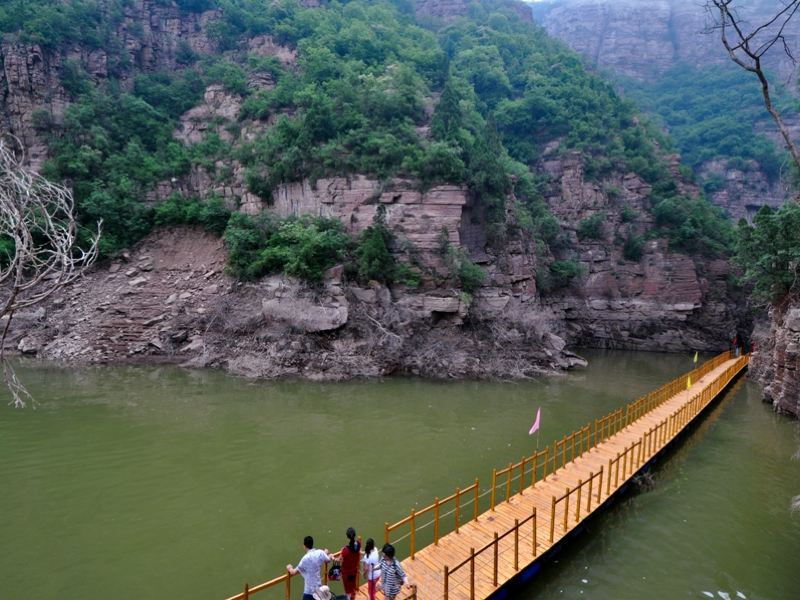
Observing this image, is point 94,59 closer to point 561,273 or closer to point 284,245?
point 284,245

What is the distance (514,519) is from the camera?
916 cm

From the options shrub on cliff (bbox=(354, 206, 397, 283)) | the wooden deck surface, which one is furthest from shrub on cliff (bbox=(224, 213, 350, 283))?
the wooden deck surface

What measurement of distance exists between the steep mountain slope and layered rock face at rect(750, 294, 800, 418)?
920 cm

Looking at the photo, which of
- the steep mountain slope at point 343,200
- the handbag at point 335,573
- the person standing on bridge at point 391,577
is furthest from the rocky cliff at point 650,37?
the handbag at point 335,573

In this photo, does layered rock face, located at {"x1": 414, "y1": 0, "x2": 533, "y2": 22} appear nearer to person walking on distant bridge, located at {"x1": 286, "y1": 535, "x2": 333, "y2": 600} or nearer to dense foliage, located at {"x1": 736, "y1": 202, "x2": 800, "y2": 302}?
dense foliage, located at {"x1": 736, "y1": 202, "x2": 800, "y2": 302}

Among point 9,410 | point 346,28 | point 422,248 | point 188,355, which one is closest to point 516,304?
point 422,248

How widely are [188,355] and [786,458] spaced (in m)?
24.4

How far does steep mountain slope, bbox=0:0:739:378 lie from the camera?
992 inches

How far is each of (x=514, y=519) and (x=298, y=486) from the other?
5.12 meters

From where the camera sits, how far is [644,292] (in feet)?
125

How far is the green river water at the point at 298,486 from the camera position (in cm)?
823

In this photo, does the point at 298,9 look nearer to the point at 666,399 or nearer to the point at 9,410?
the point at 9,410

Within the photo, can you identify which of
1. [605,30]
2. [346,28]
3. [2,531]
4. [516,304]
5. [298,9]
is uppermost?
[605,30]

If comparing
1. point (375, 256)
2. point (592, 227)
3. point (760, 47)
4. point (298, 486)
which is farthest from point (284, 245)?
point (592, 227)
